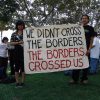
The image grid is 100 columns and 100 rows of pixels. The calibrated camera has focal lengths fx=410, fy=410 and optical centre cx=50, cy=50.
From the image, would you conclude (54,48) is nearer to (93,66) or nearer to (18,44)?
(18,44)

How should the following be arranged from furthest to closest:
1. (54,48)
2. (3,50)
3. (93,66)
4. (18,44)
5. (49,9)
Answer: (49,9) < (93,66) < (3,50) < (18,44) < (54,48)

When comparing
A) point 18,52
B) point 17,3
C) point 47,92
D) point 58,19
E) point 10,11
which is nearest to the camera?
point 47,92

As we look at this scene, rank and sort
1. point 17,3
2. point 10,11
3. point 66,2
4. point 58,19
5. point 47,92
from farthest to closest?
point 58,19 → point 66,2 → point 17,3 → point 10,11 → point 47,92

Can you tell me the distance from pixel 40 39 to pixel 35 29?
26 cm

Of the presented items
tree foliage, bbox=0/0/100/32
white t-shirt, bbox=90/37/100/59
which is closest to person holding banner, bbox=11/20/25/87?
white t-shirt, bbox=90/37/100/59

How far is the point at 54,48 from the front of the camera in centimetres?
929

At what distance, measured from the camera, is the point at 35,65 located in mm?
9133

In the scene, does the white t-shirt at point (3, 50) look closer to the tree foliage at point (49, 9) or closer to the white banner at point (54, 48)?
the white banner at point (54, 48)

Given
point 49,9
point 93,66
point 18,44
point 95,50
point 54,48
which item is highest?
point 49,9

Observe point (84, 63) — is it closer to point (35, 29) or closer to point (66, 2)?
point (35, 29)

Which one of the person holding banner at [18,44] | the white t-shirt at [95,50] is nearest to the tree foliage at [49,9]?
the white t-shirt at [95,50]

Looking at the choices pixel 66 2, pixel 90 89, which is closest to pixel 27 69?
pixel 90 89

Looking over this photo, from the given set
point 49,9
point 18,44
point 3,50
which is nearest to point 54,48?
point 18,44

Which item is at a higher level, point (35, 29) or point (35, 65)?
point (35, 29)
